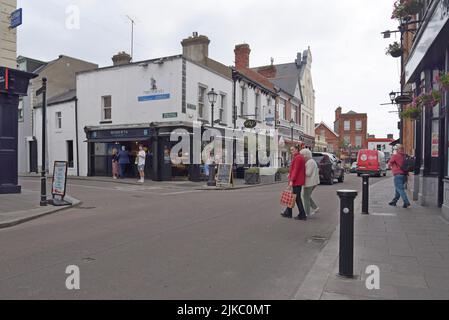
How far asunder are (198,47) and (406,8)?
16.8m

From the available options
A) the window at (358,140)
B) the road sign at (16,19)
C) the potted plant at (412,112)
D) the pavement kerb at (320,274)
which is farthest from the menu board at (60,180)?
the window at (358,140)

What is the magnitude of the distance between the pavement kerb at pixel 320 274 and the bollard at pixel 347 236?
22 centimetres

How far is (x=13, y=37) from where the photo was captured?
13398mm

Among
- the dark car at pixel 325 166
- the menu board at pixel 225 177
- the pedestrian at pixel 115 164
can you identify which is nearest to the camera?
the menu board at pixel 225 177

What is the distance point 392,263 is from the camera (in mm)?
5145

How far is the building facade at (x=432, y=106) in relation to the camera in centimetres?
835

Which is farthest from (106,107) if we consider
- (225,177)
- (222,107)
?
(225,177)

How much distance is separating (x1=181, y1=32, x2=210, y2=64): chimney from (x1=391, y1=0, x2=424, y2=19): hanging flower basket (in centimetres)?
1580

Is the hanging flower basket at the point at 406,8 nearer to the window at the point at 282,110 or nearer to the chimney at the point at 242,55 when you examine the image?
the chimney at the point at 242,55

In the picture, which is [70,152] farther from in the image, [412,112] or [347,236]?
[347,236]

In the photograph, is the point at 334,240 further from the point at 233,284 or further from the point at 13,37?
the point at 13,37

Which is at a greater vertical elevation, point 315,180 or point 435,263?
point 315,180
